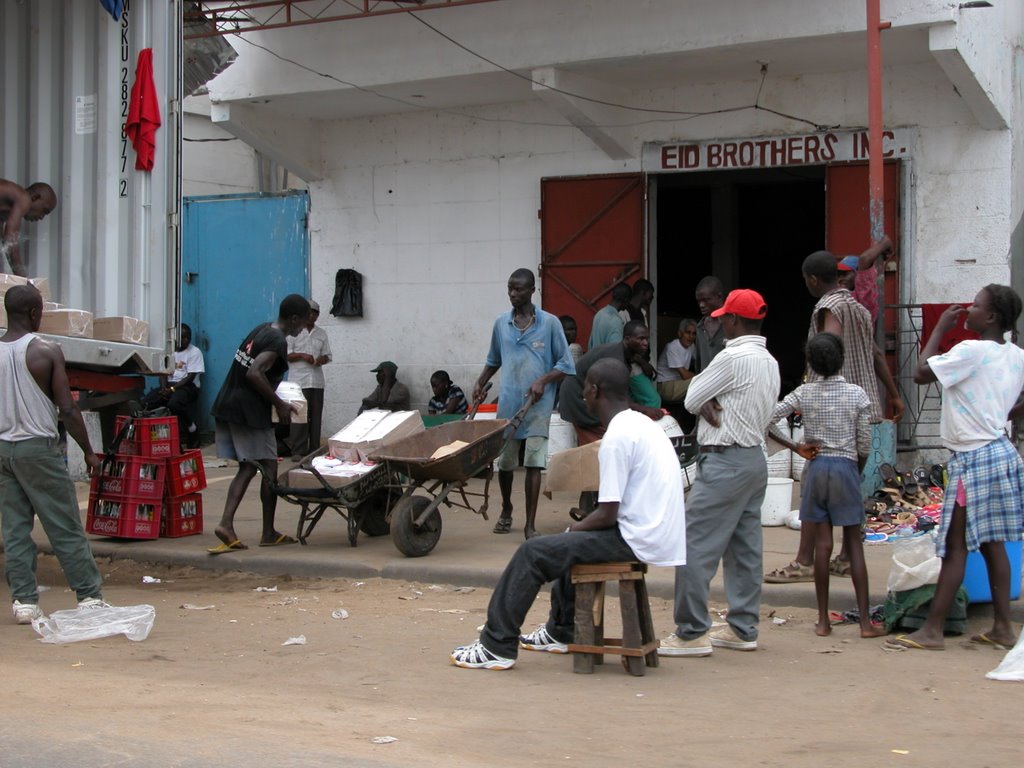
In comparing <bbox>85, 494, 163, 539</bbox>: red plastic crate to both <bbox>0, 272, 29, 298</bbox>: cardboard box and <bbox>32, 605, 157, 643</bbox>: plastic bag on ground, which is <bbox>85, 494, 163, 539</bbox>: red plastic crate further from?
<bbox>32, 605, 157, 643</bbox>: plastic bag on ground

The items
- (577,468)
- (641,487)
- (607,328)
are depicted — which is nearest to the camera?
(641,487)

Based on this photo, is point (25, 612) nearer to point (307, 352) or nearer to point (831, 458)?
point (831, 458)

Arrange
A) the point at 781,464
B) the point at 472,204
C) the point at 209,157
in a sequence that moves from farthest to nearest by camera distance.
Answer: the point at 209,157
the point at 472,204
the point at 781,464

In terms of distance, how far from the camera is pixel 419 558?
28.0ft

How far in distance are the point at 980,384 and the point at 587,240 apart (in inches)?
293

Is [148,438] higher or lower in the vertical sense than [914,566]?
higher

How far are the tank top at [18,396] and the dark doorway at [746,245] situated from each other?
30.3ft

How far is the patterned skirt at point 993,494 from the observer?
6094 millimetres

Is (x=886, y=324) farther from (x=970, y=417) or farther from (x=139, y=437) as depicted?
(x=139, y=437)

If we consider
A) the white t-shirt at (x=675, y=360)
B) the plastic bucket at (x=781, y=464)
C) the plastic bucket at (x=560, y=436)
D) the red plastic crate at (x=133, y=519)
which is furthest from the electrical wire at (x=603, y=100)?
the red plastic crate at (x=133, y=519)

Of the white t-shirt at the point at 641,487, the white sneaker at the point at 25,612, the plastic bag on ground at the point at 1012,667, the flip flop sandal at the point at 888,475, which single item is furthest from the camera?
the flip flop sandal at the point at 888,475

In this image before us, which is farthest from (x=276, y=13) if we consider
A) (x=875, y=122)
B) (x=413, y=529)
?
(x=413, y=529)

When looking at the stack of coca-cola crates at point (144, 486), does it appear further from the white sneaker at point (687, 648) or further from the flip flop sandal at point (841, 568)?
the flip flop sandal at point (841, 568)

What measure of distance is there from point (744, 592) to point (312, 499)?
354 centimetres
